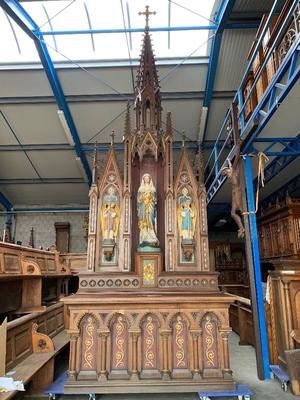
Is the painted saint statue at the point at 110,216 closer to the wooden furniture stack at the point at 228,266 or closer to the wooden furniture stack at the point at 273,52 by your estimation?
the wooden furniture stack at the point at 273,52

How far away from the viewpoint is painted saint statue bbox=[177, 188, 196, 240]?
532 cm

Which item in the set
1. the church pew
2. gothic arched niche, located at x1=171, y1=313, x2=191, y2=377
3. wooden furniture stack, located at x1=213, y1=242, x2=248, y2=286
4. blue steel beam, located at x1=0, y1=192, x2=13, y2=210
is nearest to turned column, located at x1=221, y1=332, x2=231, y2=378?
gothic arched niche, located at x1=171, y1=313, x2=191, y2=377

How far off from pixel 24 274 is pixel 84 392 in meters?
2.22

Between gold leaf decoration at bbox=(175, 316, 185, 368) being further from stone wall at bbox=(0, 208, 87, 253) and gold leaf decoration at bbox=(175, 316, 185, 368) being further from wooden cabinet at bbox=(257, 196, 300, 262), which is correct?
stone wall at bbox=(0, 208, 87, 253)

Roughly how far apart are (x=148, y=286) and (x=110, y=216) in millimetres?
1410

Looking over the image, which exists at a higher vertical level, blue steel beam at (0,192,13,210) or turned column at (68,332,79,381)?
blue steel beam at (0,192,13,210)

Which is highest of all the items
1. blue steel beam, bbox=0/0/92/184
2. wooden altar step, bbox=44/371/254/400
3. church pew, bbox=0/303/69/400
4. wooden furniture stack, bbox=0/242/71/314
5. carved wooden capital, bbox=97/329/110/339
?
blue steel beam, bbox=0/0/92/184

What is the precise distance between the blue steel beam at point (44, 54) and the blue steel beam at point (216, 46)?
5.62 meters

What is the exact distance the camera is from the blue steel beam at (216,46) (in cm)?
871

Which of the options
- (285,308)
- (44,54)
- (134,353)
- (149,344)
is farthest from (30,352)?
(44,54)

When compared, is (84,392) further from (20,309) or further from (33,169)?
(33,169)

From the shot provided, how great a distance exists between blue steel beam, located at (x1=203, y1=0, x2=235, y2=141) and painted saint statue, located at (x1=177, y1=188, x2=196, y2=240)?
6.47 m

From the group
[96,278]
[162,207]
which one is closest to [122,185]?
[162,207]

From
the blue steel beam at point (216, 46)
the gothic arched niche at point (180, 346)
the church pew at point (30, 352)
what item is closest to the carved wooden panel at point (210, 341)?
the gothic arched niche at point (180, 346)
